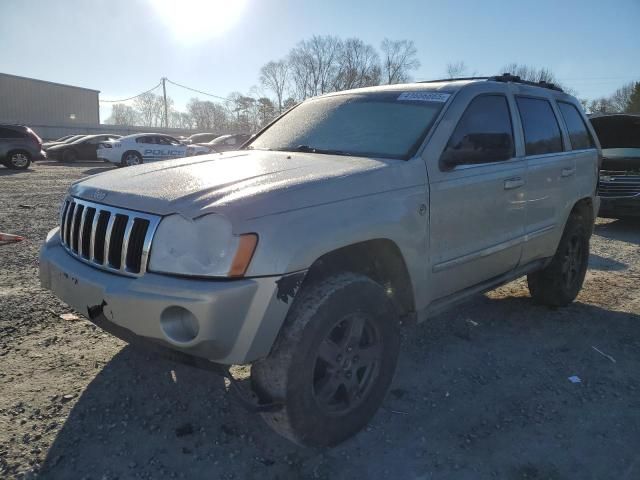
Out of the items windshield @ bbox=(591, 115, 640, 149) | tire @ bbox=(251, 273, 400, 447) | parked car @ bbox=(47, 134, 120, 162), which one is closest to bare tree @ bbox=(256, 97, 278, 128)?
parked car @ bbox=(47, 134, 120, 162)

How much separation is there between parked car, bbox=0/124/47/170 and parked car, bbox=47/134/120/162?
4.90 metres

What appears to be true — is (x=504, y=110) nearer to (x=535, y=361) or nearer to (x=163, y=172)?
(x=535, y=361)

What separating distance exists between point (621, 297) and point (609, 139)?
624 cm

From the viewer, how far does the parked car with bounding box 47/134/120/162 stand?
23.3 meters

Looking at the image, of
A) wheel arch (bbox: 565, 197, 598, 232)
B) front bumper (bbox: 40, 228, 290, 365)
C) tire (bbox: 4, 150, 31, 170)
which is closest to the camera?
front bumper (bbox: 40, 228, 290, 365)

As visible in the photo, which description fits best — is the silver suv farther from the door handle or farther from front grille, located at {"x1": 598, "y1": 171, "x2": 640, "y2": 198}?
front grille, located at {"x1": 598, "y1": 171, "x2": 640, "y2": 198}

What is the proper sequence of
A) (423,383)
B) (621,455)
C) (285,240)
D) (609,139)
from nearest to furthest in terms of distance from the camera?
(285,240) → (621,455) → (423,383) → (609,139)

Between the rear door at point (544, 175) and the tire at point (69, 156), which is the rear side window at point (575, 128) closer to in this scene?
the rear door at point (544, 175)

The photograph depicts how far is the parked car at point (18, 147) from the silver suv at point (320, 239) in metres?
17.5

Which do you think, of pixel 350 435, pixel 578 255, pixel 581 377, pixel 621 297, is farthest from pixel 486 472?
pixel 621 297

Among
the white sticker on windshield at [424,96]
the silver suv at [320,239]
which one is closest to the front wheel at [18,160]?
the silver suv at [320,239]

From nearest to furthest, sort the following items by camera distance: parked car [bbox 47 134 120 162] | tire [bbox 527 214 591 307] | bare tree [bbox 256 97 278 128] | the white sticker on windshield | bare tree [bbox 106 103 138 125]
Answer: the white sticker on windshield < tire [bbox 527 214 591 307] < parked car [bbox 47 134 120 162] < bare tree [bbox 256 97 278 128] < bare tree [bbox 106 103 138 125]

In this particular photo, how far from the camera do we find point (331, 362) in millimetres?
2445

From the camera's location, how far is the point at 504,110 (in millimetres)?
3658
